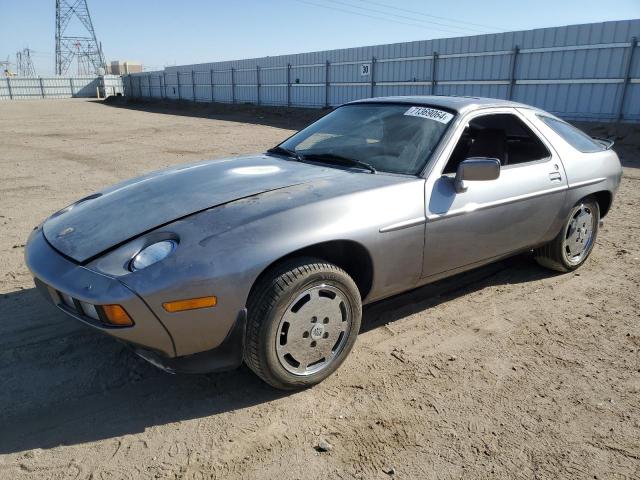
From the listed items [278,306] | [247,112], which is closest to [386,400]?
[278,306]

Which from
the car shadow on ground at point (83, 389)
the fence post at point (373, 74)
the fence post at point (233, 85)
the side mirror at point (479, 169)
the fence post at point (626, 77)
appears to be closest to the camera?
the car shadow on ground at point (83, 389)

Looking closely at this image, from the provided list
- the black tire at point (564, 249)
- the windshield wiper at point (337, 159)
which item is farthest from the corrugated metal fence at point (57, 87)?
the black tire at point (564, 249)

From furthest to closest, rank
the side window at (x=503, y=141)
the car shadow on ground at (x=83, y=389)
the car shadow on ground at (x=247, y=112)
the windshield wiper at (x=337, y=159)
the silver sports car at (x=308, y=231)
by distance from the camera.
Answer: the car shadow on ground at (x=247, y=112) < the side window at (x=503, y=141) < the windshield wiper at (x=337, y=159) < the car shadow on ground at (x=83, y=389) < the silver sports car at (x=308, y=231)

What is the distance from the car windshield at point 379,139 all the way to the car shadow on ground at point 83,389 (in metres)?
1.14

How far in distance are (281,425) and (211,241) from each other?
97 centimetres

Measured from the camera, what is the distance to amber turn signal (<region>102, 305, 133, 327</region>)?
210 centimetres

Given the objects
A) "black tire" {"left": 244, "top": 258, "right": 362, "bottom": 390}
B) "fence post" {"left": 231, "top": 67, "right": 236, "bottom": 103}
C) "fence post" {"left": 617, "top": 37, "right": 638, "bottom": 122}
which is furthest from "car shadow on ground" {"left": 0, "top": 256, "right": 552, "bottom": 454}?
"fence post" {"left": 231, "top": 67, "right": 236, "bottom": 103}

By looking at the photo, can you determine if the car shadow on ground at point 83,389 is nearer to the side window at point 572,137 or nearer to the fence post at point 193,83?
the side window at point 572,137

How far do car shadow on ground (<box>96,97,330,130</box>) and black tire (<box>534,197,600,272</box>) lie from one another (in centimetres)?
1563

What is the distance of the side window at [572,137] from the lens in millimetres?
4051

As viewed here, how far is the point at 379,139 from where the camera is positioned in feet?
11.2

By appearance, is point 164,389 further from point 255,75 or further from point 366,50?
point 255,75

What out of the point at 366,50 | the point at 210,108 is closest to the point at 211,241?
the point at 366,50

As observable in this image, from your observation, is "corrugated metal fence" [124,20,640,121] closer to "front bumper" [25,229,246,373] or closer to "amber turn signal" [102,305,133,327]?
"front bumper" [25,229,246,373]
